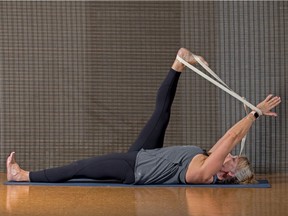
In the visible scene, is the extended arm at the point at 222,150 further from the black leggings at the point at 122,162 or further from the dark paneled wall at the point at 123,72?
the dark paneled wall at the point at 123,72

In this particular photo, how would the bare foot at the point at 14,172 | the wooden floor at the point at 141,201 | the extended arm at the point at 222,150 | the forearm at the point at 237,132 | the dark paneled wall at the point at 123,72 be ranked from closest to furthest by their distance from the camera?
the wooden floor at the point at 141,201
the extended arm at the point at 222,150
the forearm at the point at 237,132
the bare foot at the point at 14,172
the dark paneled wall at the point at 123,72

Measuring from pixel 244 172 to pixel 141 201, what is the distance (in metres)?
0.91

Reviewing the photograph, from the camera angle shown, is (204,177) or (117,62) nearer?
(204,177)

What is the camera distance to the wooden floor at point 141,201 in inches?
167

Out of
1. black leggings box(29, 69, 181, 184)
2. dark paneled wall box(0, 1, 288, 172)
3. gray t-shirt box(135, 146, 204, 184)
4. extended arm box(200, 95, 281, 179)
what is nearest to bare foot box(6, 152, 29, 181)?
black leggings box(29, 69, 181, 184)

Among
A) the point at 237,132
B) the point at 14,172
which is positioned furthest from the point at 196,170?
the point at 14,172

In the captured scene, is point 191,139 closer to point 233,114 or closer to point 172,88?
point 233,114

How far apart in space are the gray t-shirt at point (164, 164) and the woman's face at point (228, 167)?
0.16m

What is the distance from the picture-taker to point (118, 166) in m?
5.21

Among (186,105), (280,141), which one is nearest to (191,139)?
(186,105)

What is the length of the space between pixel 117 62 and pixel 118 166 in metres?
1.27

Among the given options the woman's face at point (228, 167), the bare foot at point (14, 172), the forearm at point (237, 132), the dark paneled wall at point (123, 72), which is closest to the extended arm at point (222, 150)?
the forearm at point (237, 132)

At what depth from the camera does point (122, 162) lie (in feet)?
17.1

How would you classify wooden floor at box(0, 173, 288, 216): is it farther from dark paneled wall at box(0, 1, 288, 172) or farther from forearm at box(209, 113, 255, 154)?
dark paneled wall at box(0, 1, 288, 172)
